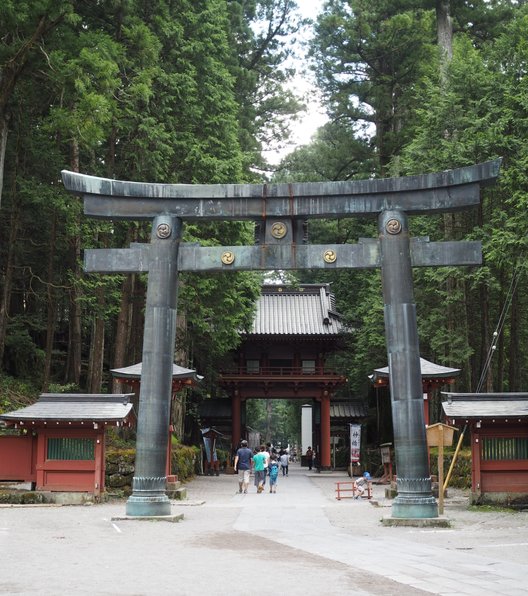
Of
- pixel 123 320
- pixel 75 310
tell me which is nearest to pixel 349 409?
pixel 75 310

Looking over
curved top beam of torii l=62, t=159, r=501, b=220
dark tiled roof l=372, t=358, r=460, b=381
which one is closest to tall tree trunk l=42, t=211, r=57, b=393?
curved top beam of torii l=62, t=159, r=501, b=220

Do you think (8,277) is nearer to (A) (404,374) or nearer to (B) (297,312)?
(A) (404,374)

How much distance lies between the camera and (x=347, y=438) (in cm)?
4200

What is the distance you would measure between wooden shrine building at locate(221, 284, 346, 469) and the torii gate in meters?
24.2

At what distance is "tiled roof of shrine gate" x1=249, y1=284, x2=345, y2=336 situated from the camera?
39094 mm

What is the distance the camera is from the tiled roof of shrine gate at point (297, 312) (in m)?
39.1

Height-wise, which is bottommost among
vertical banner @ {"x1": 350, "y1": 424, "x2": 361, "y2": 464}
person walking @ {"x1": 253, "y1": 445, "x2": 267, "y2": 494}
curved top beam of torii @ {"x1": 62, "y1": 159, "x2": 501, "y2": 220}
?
person walking @ {"x1": 253, "y1": 445, "x2": 267, "y2": 494}

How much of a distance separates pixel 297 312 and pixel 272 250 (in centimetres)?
2676

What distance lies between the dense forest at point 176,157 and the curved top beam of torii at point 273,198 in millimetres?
6017

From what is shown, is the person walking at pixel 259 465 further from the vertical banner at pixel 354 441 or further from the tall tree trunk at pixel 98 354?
the vertical banner at pixel 354 441

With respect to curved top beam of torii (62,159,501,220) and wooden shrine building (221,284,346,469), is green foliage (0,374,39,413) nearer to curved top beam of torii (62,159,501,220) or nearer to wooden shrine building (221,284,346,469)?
curved top beam of torii (62,159,501,220)

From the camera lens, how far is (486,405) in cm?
1764

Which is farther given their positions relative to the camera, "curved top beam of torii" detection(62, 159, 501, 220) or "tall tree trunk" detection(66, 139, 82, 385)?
"tall tree trunk" detection(66, 139, 82, 385)

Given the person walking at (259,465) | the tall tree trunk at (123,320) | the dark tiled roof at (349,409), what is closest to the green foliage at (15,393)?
the tall tree trunk at (123,320)
